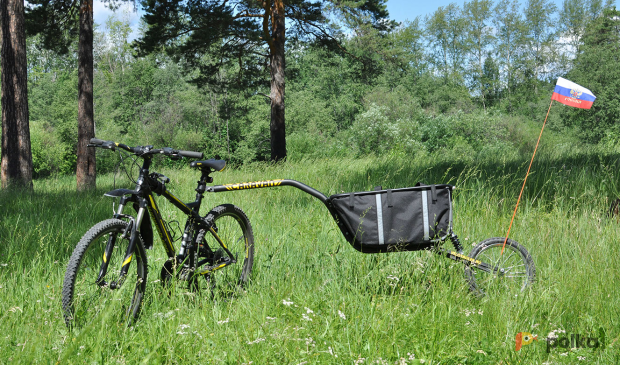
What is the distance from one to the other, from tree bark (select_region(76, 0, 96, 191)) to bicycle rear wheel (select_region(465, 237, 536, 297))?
9879 millimetres

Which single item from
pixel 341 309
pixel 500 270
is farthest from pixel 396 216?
pixel 500 270

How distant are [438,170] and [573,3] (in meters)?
57.8

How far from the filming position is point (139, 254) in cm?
280

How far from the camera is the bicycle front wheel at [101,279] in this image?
242cm

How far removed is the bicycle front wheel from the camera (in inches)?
95.2

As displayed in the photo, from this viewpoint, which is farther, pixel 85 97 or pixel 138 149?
pixel 85 97

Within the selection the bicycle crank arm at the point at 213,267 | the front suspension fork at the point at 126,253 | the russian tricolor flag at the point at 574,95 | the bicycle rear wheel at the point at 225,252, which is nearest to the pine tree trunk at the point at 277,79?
the bicycle rear wheel at the point at 225,252

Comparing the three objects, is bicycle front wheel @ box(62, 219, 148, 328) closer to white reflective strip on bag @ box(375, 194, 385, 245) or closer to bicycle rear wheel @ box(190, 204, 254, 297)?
bicycle rear wheel @ box(190, 204, 254, 297)

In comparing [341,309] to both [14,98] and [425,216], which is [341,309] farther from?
[14,98]

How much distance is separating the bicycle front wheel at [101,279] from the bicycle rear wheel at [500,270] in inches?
85.3

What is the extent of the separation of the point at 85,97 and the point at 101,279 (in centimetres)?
991

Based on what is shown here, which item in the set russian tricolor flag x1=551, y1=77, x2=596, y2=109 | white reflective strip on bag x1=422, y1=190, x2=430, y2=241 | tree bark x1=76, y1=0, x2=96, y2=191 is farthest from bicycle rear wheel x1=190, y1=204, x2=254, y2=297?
tree bark x1=76, y1=0, x2=96, y2=191

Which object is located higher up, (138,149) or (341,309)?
(138,149)

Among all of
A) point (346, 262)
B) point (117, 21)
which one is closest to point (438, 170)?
point (346, 262)
